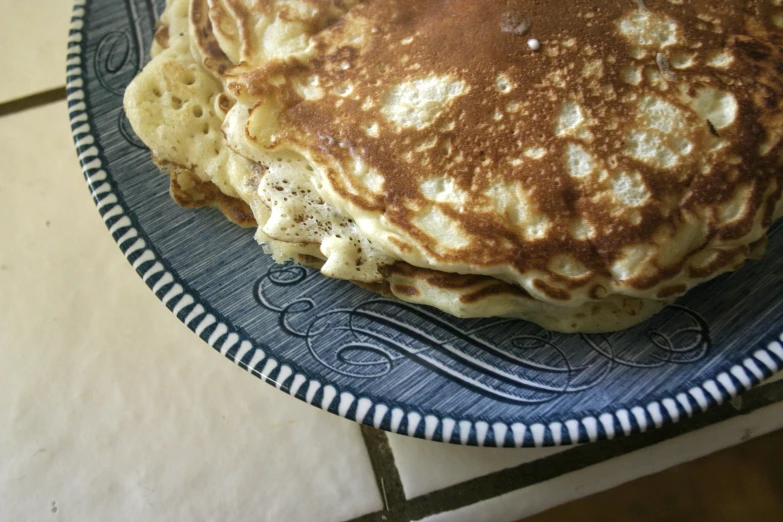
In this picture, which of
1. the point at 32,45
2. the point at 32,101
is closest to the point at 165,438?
the point at 32,101

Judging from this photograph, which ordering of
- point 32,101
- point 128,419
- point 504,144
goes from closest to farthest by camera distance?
point 504,144, point 128,419, point 32,101

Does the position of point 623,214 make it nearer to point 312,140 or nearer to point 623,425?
point 623,425

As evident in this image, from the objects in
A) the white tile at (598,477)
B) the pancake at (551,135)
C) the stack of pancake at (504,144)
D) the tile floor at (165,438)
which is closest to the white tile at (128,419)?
the tile floor at (165,438)

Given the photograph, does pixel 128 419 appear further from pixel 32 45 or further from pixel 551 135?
pixel 32 45

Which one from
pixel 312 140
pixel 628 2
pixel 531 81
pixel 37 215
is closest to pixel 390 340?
pixel 312 140

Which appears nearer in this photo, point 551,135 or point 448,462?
point 551,135

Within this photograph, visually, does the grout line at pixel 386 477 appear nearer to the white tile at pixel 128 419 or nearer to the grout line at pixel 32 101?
the white tile at pixel 128 419

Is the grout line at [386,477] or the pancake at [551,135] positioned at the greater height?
the pancake at [551,135]

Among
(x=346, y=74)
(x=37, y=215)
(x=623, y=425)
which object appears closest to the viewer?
(x=623, y=425)
